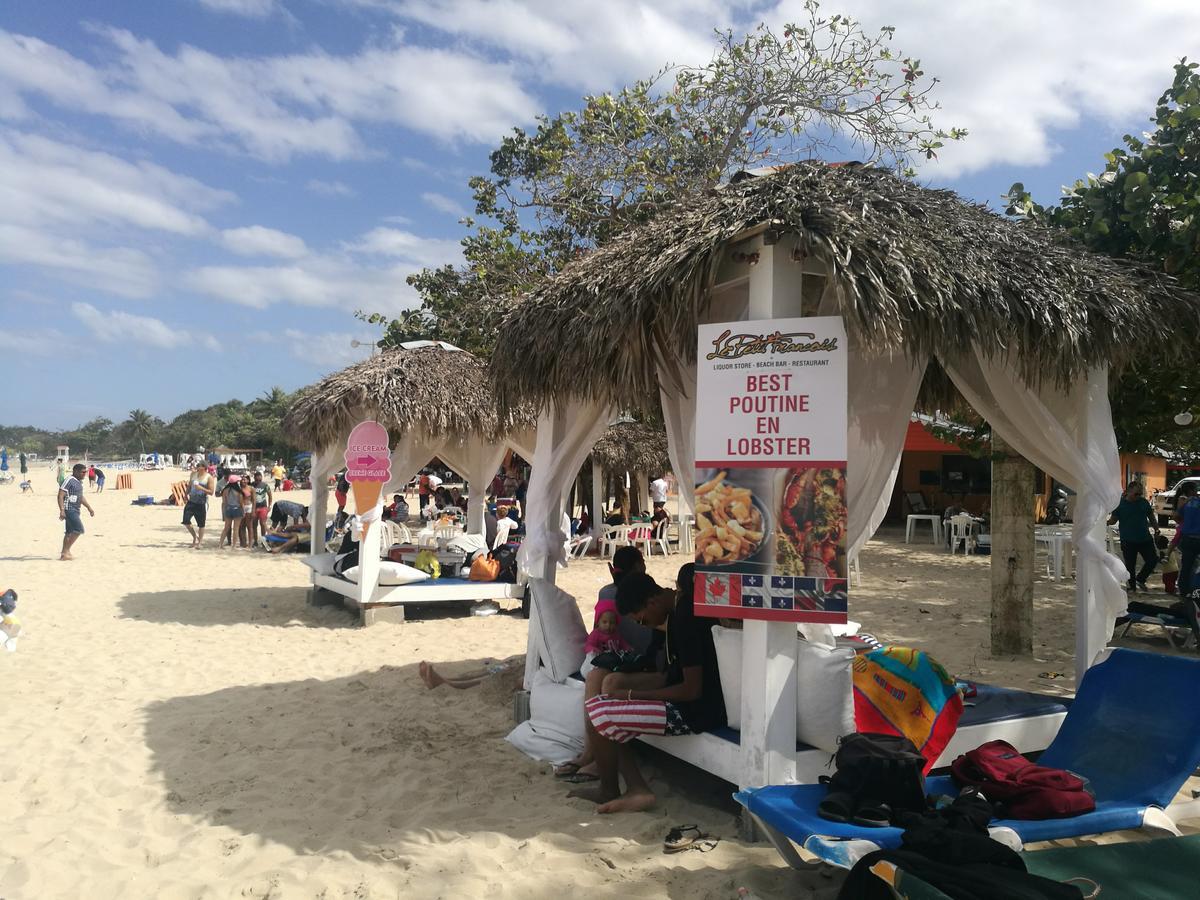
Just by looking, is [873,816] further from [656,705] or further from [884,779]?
[656,705]

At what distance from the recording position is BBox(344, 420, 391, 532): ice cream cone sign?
8.92 metres

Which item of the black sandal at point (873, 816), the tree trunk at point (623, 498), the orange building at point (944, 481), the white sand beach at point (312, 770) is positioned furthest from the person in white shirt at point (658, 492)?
the black sandal at point (873, 816)

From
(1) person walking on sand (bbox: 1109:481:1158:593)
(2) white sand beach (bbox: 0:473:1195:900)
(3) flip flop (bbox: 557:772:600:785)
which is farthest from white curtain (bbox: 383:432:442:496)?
Result: (1) person walking on sand (bbox: 1109:481:1158:593)

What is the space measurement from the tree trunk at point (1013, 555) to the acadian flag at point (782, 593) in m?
4.25

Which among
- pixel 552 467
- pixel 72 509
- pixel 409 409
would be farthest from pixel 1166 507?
pixel 72 509

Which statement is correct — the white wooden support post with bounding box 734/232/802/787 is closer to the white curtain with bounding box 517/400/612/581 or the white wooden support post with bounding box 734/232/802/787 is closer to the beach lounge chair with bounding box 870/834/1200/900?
the beach lounge chair with bounding box 870/834/1200/900

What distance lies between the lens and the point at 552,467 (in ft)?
18.6

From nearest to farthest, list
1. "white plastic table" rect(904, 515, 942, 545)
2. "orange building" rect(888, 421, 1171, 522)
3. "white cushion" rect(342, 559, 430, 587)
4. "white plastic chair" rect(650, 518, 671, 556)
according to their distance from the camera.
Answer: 1. "white cushion" rect(342, 559, 430, 587)
2. "white plastic chair" rect(650, 518, 671, 556)
3. "white plastic table" rect(904, 515, 942, 545)
4. "orange building" rect(888, 421, 1171, 522)

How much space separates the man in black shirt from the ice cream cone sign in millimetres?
5202

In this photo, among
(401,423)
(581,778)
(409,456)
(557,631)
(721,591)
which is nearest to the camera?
(721,591)

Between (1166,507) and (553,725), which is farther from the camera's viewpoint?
(1166,507)

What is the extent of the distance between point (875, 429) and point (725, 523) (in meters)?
1.67

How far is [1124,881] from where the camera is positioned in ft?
9.09

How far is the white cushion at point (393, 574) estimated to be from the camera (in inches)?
357
